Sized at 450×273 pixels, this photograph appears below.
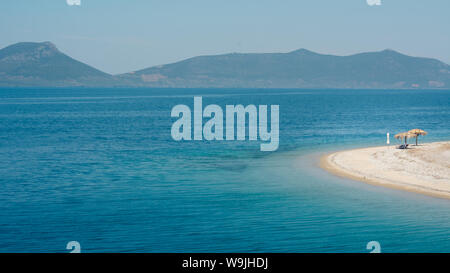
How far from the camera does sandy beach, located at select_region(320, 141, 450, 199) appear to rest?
2988cm

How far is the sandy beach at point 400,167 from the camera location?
29.9 meters

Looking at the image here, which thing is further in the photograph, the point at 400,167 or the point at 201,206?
the point at 400,167

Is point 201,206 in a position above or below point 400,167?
below

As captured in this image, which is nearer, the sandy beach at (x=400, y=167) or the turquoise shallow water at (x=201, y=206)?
the turquoise shallow water at (x=201, y=206)

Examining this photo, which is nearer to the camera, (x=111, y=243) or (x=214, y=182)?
(x=111, y=243)

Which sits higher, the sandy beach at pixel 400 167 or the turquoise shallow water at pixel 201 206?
the sandy beach at pixel 400 167

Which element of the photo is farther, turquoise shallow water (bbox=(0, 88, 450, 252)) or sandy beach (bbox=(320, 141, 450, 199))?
sandy beach (bbox=(320, 141, 450, 199))

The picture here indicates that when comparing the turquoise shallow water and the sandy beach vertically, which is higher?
the sandy beach

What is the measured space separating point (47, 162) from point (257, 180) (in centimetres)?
1821

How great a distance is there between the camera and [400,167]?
35312 millimetres
